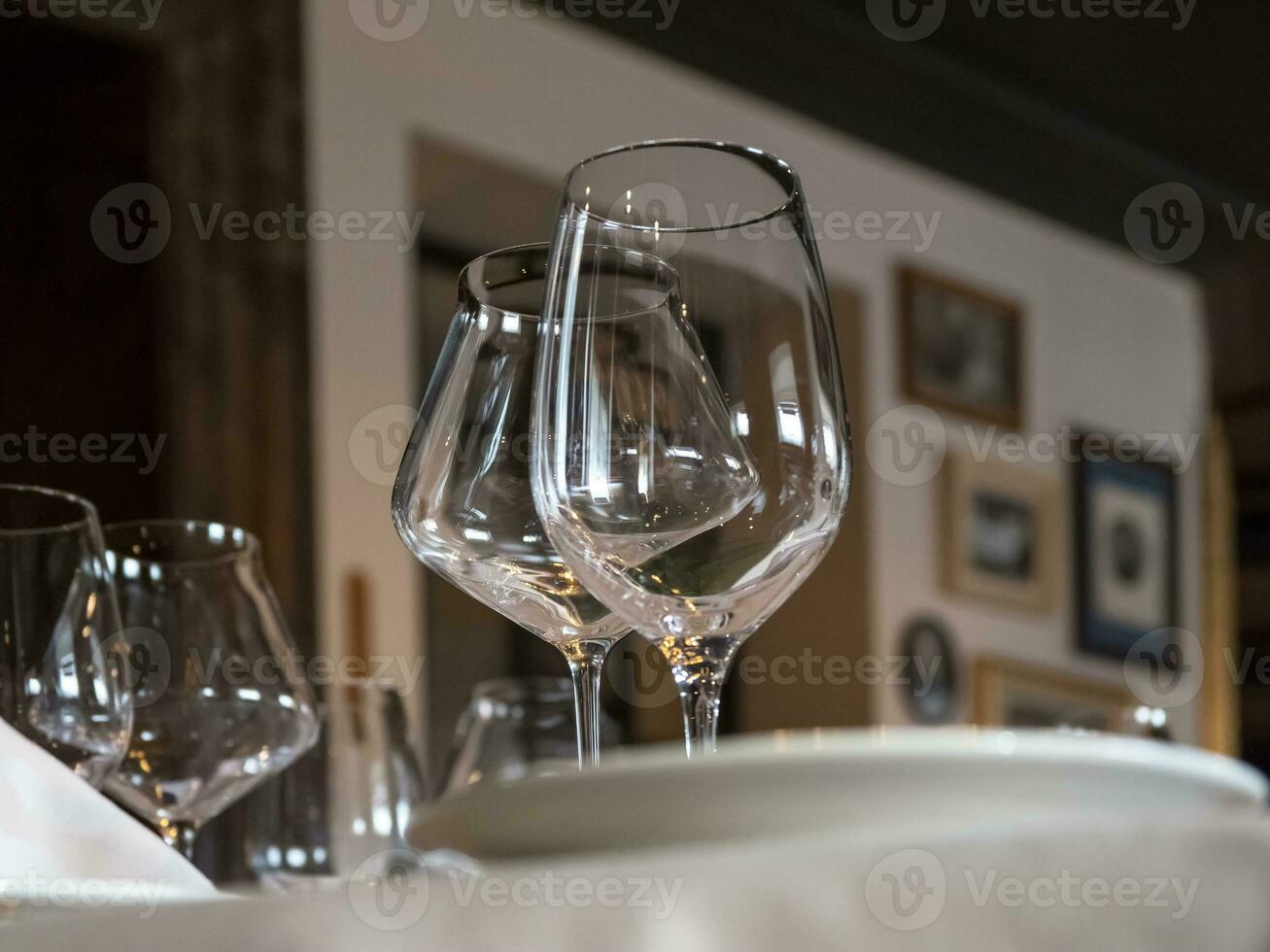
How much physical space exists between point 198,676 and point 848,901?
0.42 m

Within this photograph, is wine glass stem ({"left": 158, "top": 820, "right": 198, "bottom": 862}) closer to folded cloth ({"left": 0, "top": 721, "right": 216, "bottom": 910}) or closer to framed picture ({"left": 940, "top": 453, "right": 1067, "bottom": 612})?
folded cloth ({"left": 0, "top": 721, "right": 216, "bottom": 910})

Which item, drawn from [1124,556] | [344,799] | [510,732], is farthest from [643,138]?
[344,799]

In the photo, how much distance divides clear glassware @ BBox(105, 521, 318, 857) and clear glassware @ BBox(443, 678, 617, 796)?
219 millimetres

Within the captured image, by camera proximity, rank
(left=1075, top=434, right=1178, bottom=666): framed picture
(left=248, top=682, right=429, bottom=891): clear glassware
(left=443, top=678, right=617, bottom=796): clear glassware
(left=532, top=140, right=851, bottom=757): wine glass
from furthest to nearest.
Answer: (left=1075, top=434, right=1178, bottom=666): framed picture < (left=443, top=678, right=617, bottom=796): clear glassware < (left=248, top=682, right=429, bottom=891): clear glassware < (left=532, top=140, right=851, bottom=757): wine glass

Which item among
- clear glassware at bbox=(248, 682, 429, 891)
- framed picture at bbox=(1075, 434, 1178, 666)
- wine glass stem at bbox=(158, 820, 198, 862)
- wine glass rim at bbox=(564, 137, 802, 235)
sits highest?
wine glass rim at bbox=(564, 137, 802, 235)

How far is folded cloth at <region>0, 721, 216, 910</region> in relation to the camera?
483mm

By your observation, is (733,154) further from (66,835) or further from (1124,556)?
(1124,556)

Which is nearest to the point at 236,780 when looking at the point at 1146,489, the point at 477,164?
the point at 477,164

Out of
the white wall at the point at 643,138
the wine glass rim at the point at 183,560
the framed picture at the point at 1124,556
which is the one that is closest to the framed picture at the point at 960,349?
the white wall at the point at 643,138

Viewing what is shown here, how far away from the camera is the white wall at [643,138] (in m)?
3.07

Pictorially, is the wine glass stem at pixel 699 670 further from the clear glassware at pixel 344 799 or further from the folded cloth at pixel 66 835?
the clear glassware at pixel 344 799

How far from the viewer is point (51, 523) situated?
21.6 inches

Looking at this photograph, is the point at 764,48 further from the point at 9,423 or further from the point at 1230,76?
the point at 9,423

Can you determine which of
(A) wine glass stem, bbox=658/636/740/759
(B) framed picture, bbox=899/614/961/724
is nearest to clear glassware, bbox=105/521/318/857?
(A) wine glass stem, bbox=658/636/740/759
